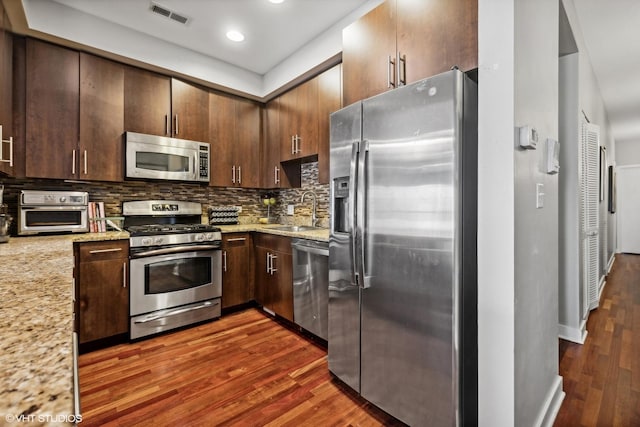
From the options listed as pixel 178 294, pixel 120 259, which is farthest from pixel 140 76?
pixel 178 294

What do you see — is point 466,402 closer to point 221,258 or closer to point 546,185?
point 546,185

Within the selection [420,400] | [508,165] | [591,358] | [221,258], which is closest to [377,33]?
[508,165]

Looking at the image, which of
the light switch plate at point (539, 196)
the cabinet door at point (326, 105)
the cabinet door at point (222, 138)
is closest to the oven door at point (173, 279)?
the cabinet door at point (222, 138)

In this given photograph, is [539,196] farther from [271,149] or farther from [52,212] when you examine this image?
[52,212]

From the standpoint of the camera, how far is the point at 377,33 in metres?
1.97

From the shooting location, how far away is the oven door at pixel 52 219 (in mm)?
2346

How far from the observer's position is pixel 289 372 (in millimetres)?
2076

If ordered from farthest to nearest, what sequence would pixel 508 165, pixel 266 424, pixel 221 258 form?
pixel 221 258 < pixel 266 424 < pixel 508 165

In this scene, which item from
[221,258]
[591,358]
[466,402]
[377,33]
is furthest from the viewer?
[221,258]

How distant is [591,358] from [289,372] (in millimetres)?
2317

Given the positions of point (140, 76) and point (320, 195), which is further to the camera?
point (320, 195)

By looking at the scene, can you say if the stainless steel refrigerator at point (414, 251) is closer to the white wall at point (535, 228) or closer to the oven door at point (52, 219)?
the white wall at point (535, 228)

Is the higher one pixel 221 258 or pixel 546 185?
pixel 546 185

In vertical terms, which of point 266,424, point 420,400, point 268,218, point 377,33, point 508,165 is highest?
point 377,33
